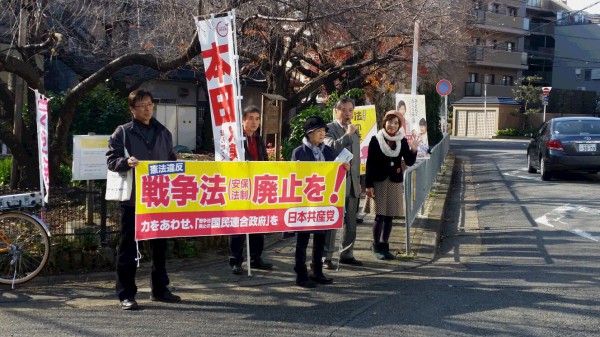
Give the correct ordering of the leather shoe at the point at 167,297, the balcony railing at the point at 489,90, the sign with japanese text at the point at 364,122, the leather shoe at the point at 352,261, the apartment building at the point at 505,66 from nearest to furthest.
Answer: the leather shoe at the point at 167,297, the leather shoe at the point at 352,261, the sign with japanese text at the point at 364,122, the apartment building at the point at 505,66, the balcony railing at the point at 489,90

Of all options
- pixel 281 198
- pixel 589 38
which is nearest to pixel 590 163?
pixel 281 198

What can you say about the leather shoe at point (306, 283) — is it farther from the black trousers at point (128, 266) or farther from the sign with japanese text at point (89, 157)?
the sign with japanese text at point (89, 157)

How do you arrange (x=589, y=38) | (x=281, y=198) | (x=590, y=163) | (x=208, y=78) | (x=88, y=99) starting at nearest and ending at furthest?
(x=281, y=198) → (x=208, y=78) → (x=88, y=99) → (x=590, y=163) → (x=589, y=38)

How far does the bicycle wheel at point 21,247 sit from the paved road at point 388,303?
219 millimetres

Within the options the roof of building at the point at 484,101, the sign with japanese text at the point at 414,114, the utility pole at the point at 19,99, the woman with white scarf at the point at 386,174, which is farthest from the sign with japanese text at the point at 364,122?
the roof of building at the point at 484,101

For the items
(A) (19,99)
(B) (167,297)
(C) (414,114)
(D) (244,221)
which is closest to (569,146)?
(C) (414,114)

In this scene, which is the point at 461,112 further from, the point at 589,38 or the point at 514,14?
the point at 589,38

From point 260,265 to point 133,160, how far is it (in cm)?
223

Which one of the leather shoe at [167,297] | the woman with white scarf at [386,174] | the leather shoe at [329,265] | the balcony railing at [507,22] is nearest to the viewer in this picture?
the leather shoe at [167,297]

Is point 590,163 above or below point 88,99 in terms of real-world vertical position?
below

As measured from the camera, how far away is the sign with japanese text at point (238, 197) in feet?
19.8

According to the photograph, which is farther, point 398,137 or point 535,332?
point 398,137

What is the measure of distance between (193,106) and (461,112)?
110 feet

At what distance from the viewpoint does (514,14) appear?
54500mm
